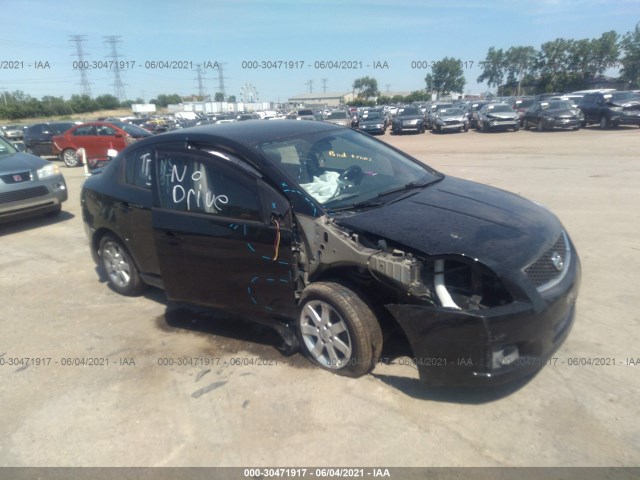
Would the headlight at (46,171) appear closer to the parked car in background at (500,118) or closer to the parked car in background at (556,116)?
the parked car in background at (556,116)

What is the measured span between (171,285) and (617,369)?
3504mm

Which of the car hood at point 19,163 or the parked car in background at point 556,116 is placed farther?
the parked car in background at point 556,116

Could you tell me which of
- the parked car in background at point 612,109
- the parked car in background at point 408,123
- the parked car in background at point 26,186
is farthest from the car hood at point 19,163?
the parked car in background at point 612,109

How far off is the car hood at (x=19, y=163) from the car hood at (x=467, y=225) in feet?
23.1

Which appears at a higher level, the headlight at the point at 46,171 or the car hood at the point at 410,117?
the headlight at the point at 46,171

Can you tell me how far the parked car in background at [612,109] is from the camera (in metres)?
22.0

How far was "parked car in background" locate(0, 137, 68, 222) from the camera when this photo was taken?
26.2 ft

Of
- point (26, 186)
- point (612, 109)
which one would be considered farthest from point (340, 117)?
point (26, 186)

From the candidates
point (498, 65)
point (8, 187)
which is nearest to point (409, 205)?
point (8, 187)

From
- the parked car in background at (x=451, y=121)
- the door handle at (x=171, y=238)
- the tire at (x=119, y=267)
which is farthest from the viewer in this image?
the parked car in background at (x=451, y=121)

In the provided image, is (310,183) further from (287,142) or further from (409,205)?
(409,205)

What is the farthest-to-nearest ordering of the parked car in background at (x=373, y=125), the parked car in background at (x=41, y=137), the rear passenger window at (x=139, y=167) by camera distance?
1. the parked car in background at (x=373, y=125)
2. the parked car in background at (x=41, y=137)
3. the rear passenger window at (x=139, y=167)

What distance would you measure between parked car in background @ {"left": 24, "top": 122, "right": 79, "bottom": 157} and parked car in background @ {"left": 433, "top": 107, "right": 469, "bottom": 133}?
61.5 feet

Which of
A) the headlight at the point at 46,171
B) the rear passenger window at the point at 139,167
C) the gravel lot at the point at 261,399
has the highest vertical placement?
the rear passenger window at the point at 139,167
